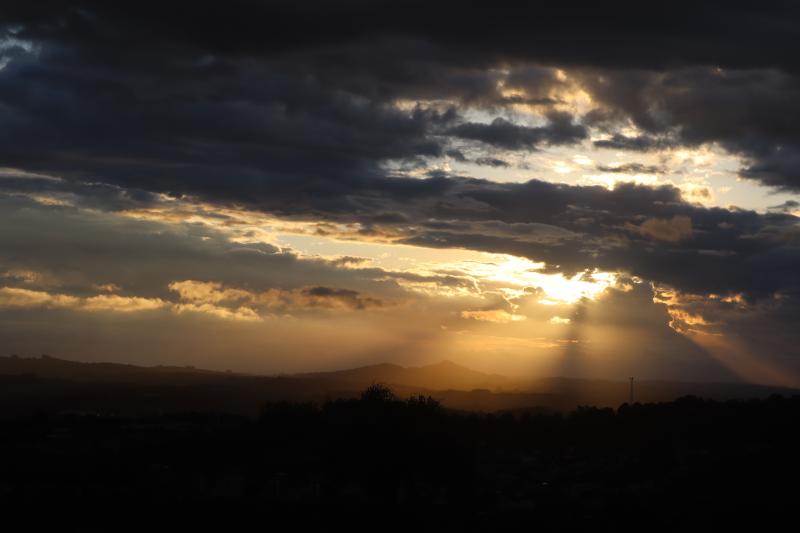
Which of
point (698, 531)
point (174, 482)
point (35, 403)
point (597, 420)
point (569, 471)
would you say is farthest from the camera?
point (35, 403)

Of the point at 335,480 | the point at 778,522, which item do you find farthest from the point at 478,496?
the point at 778,522

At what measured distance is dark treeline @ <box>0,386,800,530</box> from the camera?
57.8m

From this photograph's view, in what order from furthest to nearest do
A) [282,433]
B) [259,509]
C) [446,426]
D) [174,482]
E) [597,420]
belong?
[597,420], [282,433], [446,426], [174,482], [259,509]

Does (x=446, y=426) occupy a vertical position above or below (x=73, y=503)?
above

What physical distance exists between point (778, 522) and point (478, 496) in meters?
23.1

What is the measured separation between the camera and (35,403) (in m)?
193

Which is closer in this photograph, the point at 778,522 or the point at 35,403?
the point at 778,522

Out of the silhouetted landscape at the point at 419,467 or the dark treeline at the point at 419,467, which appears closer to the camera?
the silhouetted landscape at the point at 419,467

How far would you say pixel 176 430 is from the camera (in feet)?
327

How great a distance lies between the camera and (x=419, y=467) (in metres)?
66.2

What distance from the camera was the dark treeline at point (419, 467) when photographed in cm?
5775

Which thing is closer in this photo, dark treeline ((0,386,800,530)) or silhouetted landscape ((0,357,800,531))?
silhouetted landscape ((0,357,800,531))

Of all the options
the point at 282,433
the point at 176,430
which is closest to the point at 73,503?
the point at 282,433

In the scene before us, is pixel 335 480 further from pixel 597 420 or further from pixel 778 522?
pixel 597 420
